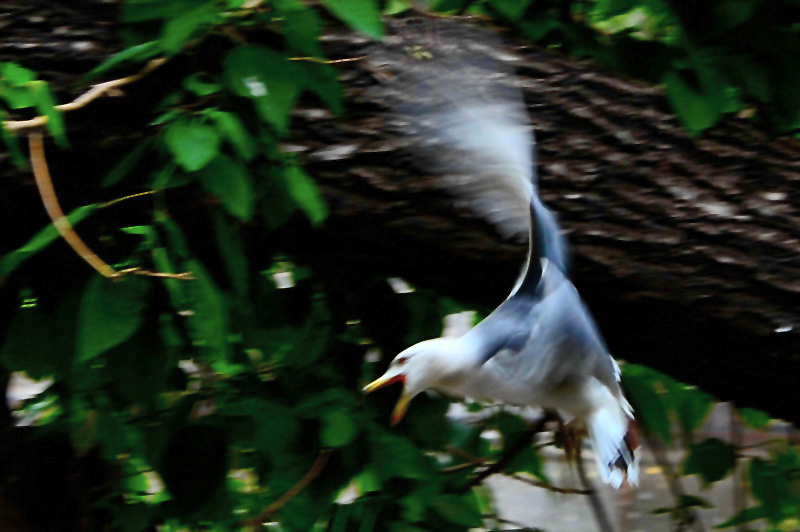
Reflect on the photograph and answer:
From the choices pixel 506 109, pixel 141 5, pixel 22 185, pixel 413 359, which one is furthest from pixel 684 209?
pixel 22 185

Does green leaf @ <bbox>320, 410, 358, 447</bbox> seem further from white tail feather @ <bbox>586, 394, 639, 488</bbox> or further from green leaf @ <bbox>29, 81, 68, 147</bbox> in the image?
green leaf @ <bbox>29, 81, 68, 147</bbox>

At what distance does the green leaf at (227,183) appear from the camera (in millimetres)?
923

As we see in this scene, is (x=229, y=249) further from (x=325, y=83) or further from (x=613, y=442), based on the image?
(x=613, y=442)

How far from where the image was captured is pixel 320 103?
114 centimetres

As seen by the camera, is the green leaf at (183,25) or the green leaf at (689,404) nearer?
the green leaf at (183,25)

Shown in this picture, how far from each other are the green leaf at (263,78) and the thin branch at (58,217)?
0.61 feet

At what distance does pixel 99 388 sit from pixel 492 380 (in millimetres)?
566

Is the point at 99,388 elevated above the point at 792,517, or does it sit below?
above

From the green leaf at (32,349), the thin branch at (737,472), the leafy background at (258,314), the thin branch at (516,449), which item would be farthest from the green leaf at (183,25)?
the thin branch at (737,472)

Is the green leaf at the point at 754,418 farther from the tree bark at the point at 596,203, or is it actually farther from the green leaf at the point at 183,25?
the green leaf at the point at 183,25

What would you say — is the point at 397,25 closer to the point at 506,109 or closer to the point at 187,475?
the point at 506,109

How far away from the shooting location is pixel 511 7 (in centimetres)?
119

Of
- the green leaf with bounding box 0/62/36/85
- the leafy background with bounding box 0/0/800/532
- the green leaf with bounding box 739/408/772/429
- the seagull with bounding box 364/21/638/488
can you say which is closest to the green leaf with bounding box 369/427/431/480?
the leafy background with bounding box 0/0/800/532

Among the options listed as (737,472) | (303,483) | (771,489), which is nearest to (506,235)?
(303,483)
